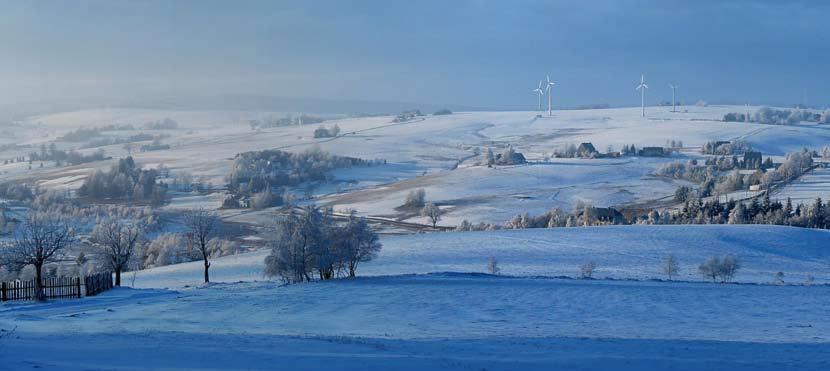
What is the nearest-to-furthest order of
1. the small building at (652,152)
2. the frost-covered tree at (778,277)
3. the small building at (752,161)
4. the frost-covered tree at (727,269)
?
the frost-covered tree at (778,277) < the frost-covered tree at (727,269) < the small building at (752,161) < the small building at (652,152)

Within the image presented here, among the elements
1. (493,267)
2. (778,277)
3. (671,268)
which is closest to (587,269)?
(493,267)

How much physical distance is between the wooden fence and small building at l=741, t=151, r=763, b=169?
116998 mm

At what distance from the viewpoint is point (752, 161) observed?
433 ft

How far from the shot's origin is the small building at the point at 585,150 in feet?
493

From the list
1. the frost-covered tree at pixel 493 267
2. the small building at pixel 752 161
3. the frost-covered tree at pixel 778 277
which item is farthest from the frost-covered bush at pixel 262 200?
the small building at pixel 752 161

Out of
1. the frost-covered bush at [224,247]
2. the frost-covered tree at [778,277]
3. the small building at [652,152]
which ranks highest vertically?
the small building at [652,152]

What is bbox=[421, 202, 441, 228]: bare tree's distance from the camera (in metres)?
92.1

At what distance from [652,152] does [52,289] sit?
132381 millimetres

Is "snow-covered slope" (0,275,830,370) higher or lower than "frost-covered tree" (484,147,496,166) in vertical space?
lower

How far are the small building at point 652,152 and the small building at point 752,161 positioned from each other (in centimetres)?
1652

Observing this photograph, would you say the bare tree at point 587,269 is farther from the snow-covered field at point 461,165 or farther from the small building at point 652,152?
the small building at point 652,152

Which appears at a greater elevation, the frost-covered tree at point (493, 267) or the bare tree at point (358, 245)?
the bare tree at point (358, 245)

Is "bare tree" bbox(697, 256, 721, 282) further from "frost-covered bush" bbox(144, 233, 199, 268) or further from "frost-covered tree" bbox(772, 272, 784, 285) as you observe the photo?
"frost-covered bush" bbox(144, 233, 199, 268)

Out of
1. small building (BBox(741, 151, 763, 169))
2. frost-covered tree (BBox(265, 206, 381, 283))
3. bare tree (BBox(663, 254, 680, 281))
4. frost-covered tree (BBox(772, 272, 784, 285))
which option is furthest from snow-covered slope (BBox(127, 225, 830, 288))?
small building (BBox(741, 151, 763, 169))
